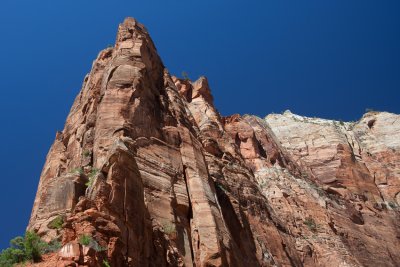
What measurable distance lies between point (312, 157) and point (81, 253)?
178ft

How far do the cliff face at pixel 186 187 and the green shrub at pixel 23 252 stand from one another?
0.61m

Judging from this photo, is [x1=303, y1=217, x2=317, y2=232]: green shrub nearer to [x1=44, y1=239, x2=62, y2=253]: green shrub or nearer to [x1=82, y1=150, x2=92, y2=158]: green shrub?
[x1=82, y1=150, x2=92, y2=158]: green shrub

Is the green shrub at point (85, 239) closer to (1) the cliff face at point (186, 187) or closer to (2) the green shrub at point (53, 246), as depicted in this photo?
(1) the cliff face at point (186, 187)

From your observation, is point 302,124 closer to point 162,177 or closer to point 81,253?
point 162,177

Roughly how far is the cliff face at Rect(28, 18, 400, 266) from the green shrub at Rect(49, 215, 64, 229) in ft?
0.49

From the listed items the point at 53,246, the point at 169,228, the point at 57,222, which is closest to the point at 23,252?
the point at 53,246

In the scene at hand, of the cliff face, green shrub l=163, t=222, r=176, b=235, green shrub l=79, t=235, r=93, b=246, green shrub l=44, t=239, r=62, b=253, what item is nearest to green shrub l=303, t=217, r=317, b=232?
the cliff face

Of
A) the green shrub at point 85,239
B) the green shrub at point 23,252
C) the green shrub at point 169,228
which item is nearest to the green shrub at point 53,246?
the green shrub at point 23,252

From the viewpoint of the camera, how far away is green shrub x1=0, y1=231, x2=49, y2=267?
17.8m

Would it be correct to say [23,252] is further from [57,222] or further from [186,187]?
[186,187]

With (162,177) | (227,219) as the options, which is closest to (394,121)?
(227,219)

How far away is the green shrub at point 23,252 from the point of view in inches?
700

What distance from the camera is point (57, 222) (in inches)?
885

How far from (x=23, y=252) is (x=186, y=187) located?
1144 cm
